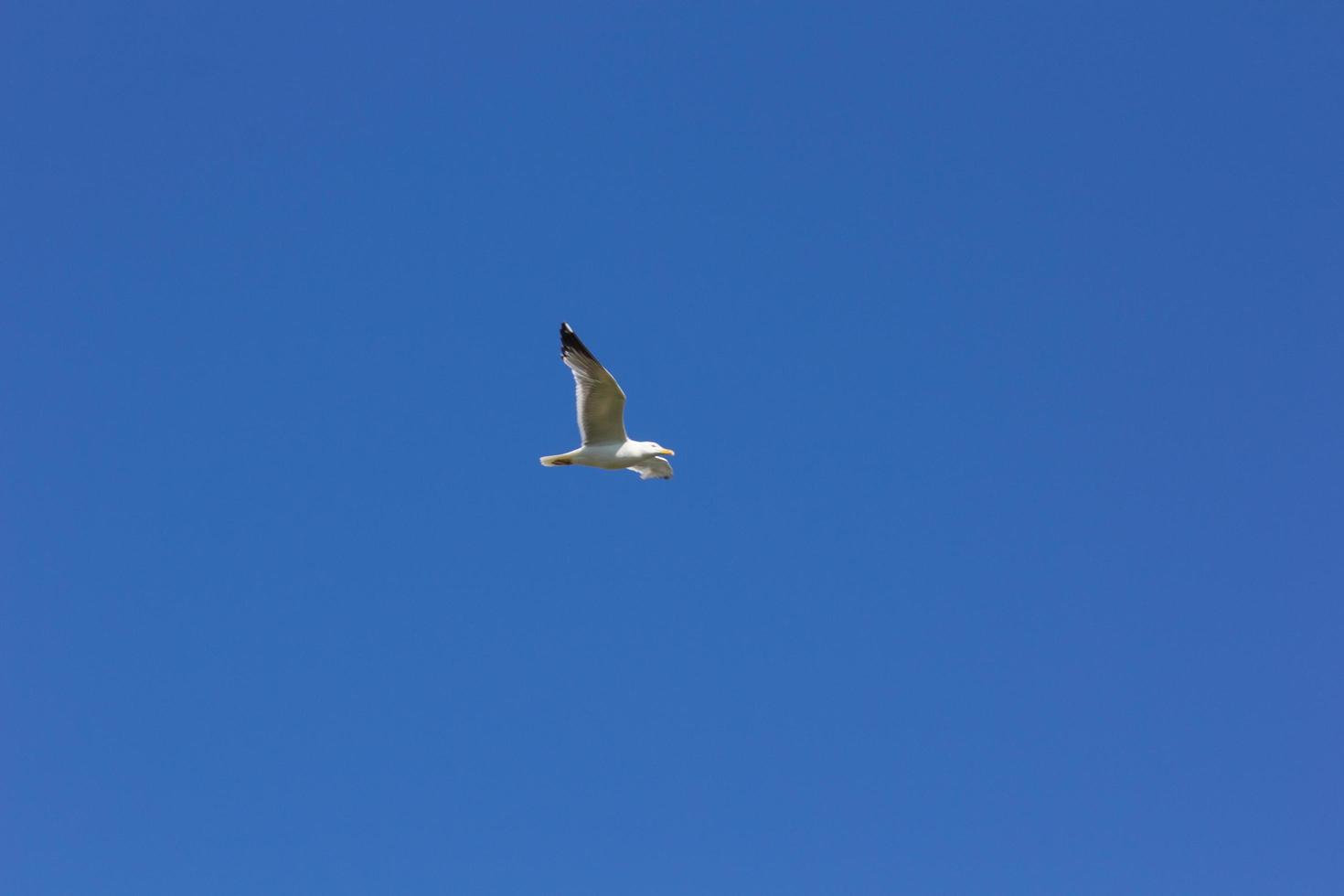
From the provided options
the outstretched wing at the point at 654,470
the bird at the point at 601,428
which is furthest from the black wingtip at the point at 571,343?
the outstretched wing at the point at 654,470

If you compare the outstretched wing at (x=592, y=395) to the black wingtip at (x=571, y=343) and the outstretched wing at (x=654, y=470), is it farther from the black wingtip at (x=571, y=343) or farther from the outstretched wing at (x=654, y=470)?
the outstretched wing at (x=654, y=470)

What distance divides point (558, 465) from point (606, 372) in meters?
1.98

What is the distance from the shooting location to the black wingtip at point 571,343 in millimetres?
23953

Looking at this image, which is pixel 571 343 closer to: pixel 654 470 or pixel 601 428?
pixel 601 428

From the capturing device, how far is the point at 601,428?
81.8 feet

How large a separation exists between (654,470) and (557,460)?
1893 millimetres

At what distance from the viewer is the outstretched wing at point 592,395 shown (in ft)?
78.9

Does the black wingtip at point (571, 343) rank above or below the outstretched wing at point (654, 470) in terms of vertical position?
above

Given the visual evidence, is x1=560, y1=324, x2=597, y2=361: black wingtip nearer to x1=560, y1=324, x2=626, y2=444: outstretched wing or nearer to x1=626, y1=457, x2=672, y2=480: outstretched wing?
x1=560, y1=324, x2=626, y2=444: outstretched wing

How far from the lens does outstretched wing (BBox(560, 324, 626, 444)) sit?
78.9 feet

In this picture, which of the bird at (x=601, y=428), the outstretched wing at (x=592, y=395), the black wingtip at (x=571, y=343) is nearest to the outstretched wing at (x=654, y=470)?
the bird at (x=601, y=428)

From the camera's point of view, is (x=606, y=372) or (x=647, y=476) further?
(x=647, y=476)

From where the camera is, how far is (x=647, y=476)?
86.4ft

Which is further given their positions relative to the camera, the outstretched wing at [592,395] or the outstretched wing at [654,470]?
the outstretched wing at [654,470]
